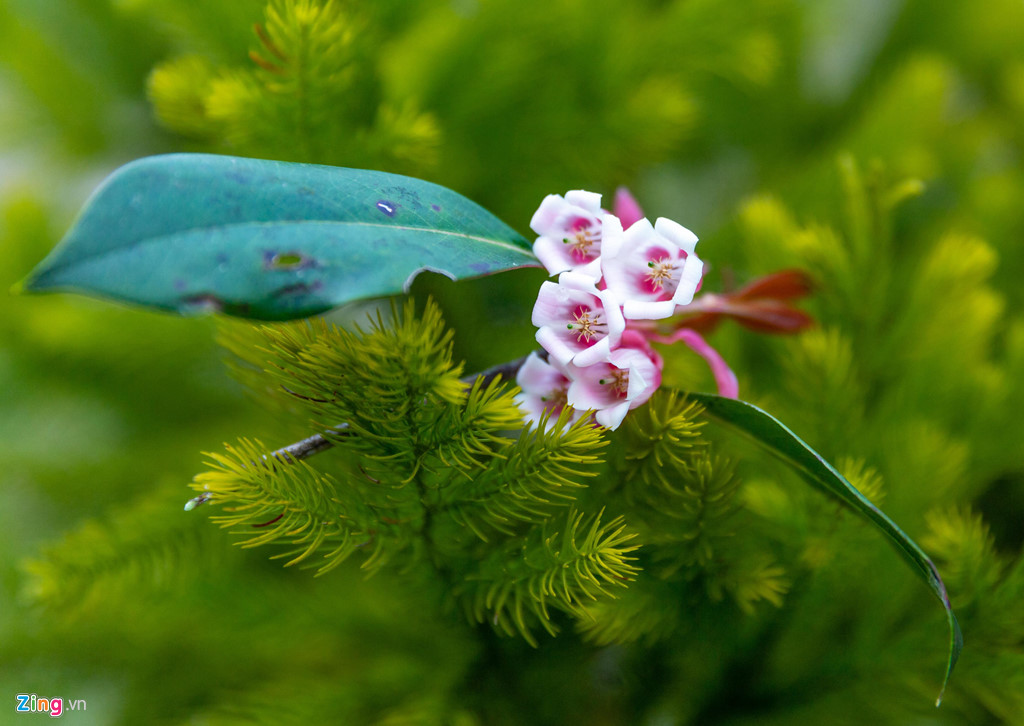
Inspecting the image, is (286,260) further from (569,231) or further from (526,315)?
(526,315)

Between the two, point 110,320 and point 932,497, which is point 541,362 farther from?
point 110,320

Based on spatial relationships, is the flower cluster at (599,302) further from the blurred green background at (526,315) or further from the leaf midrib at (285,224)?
the blurred green background at (526,315)

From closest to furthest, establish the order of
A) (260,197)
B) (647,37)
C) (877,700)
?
(260,197) < (877,700) < (647,37)

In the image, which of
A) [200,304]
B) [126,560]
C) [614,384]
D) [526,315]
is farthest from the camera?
[526,315]

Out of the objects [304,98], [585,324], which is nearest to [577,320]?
[585,324]

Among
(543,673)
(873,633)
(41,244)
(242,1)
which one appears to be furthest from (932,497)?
(41,244)

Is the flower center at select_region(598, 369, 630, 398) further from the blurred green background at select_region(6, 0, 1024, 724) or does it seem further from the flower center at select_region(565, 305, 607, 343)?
the blurred green background at select_region(6, 0, 1024, 724)
